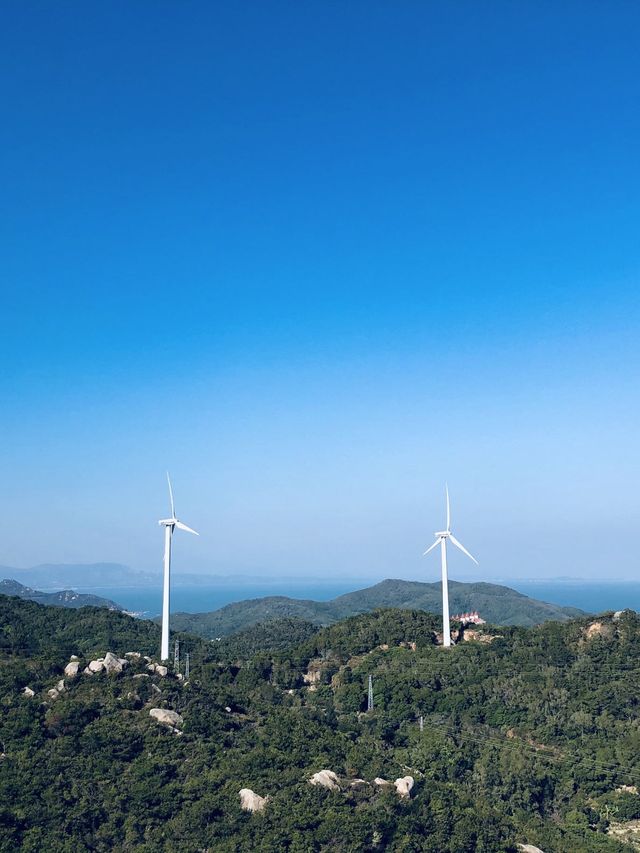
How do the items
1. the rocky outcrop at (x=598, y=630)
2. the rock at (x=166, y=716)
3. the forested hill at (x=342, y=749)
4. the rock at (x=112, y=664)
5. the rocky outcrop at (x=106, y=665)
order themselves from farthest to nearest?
the rocky outcrop at (x=598, y=630) < the rock at (x=112, y=664) < the rocky outcrop at (x=106, y=665) < the rock at (x=166, y=716) < the forested hill at (x=342, y=749)

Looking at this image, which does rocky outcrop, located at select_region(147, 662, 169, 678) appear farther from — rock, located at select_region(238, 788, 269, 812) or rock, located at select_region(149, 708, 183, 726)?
rock, located at select_region(238, 788, 269, 812)

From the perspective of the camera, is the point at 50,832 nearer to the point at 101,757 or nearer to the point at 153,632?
the point at 101,757

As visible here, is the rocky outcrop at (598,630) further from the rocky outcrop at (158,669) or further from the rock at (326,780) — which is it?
the rock at (326,780)

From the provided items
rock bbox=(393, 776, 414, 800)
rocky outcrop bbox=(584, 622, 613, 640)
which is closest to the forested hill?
rock bbox=(393, 776, 414, 800)

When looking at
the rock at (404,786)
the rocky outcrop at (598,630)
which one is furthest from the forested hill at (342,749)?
the rocky outcrop at (598,630)

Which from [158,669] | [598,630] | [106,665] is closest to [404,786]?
[158,669]
